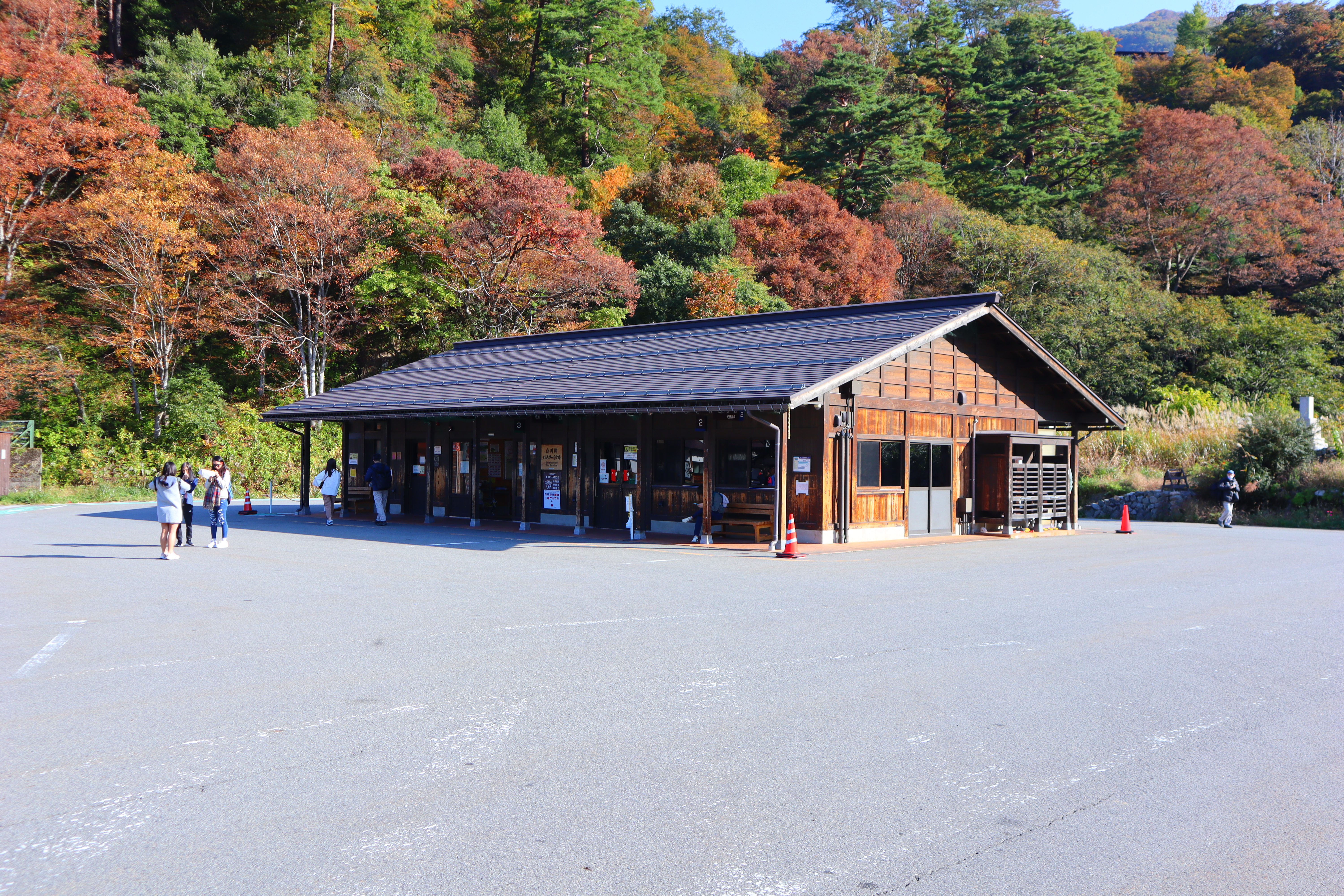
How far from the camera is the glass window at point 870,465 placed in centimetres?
1950

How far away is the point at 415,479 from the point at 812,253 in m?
20.9

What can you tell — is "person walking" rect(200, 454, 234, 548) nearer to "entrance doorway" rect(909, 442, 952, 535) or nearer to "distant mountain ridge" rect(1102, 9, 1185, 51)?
"entrance doorway" rect(909, 442, 952, 535)

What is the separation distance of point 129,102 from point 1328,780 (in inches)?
1581

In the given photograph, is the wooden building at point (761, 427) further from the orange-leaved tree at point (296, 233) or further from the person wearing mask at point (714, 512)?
the orange-leaved tree at point (296, 233)

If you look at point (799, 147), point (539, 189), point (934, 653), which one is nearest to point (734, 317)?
point (539, 189)

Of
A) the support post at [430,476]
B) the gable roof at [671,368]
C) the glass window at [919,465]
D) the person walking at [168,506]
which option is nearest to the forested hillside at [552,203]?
the gable roof at [671,368]

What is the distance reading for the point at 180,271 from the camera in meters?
33.3

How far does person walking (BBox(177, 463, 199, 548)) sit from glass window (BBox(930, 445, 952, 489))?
49.6 feet

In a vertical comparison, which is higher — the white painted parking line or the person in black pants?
the person in black pants

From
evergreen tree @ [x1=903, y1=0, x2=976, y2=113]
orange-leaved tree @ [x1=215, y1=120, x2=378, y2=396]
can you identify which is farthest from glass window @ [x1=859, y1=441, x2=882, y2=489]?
evergreen tree @ [x1=903, y1=0, x2=976, y2=113]

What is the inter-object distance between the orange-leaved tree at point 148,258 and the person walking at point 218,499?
18.3m

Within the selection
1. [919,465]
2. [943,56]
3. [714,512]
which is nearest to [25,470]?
[714,512]

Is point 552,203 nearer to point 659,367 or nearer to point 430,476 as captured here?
point 430,476

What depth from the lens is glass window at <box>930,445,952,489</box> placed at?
21.3m
